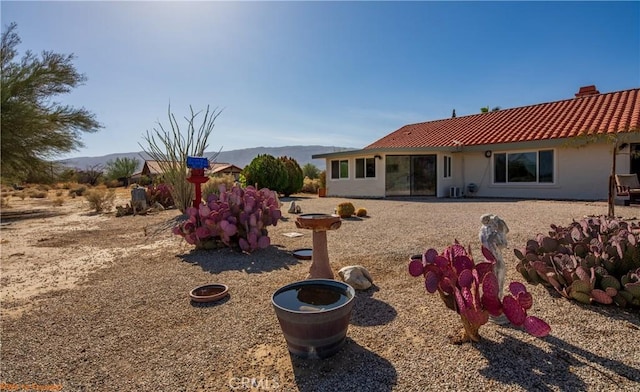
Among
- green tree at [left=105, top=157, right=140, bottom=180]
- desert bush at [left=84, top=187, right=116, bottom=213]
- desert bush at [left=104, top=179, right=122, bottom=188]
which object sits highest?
green tree at [left=105, top=157, right=140, bottom=180]

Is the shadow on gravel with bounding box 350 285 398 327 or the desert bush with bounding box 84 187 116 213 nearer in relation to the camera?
the shadow on gravel with bounding box 350 285 398 327

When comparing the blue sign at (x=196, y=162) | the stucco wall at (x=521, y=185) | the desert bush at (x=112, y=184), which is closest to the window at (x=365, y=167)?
the stucco wall at (x=521, y=185)

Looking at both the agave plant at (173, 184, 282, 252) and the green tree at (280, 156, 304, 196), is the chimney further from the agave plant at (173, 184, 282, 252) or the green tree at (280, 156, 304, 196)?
the agave plant at (173, 184, 282, 252)

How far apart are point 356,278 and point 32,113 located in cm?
1522

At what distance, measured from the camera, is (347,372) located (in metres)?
2.22

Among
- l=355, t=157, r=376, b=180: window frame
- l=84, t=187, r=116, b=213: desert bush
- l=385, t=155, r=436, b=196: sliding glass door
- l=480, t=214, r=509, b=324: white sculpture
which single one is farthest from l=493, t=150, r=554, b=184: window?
l=84, t=187, r=116, b=213: desert bush

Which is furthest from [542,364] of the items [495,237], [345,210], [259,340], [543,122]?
[543,122]

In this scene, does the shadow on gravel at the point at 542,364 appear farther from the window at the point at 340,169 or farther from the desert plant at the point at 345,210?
the window at the point at 340,169

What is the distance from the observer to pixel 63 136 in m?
14.8

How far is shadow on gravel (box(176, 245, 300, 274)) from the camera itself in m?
4.72

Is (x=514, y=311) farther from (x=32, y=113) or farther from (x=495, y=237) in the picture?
(x=32, y=113)

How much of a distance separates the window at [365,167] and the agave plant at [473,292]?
1379 cm

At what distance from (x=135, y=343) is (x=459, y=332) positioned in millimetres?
2512

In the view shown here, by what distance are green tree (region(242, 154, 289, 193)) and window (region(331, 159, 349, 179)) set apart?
2488 millimetres
